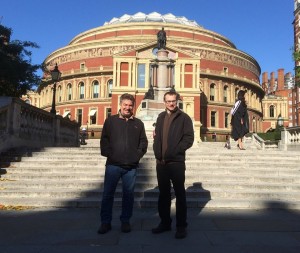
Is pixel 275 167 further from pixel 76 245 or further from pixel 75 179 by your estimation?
pixel 76 245

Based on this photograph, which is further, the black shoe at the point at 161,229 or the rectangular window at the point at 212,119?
the rectangular window at the point at 212,119

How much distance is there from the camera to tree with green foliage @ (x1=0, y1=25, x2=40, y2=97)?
22.0m

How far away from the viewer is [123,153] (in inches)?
201

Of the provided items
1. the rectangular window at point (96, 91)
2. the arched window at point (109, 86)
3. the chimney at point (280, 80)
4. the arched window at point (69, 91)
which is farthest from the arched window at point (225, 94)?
the chimney at point (280, 80)

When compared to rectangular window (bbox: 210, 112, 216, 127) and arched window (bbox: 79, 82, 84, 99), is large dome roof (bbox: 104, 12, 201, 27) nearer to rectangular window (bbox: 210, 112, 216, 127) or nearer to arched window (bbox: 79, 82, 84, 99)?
arched window (bbox: 79, 82, 84, 99)

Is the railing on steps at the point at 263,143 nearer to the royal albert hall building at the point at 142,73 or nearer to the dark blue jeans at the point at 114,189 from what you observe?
the dark blue jeans at the point at 114,189

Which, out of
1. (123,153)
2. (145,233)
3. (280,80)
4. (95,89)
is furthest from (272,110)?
(145,233)

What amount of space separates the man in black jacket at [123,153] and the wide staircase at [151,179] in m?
1.82

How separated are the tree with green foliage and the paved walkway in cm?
1759

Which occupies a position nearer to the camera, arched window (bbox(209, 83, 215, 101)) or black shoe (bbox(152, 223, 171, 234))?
black shoe (bbox(152, 223, 171, 234))

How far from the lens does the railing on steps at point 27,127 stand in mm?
10344

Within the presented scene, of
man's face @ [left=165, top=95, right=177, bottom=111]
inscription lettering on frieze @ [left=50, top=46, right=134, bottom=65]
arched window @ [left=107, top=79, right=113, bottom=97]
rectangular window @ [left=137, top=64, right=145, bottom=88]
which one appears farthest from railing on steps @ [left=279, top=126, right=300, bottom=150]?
inscription lettering on frieze @ [left=50, top=46, right=134, bottom=65]

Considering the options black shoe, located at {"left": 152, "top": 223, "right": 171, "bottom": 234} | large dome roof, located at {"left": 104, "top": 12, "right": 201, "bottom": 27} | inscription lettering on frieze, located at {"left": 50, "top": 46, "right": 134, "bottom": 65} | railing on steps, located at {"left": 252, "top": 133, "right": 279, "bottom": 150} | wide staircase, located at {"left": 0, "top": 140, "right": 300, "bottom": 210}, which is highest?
large dome roof, located at {"left": 104, "top": 12, "right": 201, "bottom": 27}

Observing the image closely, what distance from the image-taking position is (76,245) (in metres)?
4.30
